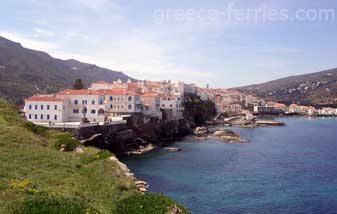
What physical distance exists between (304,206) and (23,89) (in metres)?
132

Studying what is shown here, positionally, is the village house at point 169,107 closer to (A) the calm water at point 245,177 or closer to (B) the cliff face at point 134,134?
(B) the cliff face at point 134,134

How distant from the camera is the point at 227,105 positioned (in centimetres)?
18400

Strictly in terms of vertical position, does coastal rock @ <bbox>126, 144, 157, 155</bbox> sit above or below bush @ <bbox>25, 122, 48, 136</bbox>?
below

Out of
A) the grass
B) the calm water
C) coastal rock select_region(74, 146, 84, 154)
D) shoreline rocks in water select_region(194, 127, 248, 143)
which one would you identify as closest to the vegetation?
shoreline rocks in water select_region(194, 127, 248, 143)

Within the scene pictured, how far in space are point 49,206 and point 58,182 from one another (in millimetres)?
6478

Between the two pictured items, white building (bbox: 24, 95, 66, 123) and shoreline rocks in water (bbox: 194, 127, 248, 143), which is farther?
shoreline rocks in water (bbox: 194, 127, 248, 143)

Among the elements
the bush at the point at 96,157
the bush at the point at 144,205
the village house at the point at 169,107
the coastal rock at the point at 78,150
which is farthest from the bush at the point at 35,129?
the village house at the point at 169,107

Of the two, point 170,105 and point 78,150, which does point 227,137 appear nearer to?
point 170,105

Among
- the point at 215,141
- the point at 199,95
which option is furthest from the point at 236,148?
the point at 199,95

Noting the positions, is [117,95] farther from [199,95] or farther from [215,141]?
[199,95]

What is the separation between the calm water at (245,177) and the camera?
31859mm

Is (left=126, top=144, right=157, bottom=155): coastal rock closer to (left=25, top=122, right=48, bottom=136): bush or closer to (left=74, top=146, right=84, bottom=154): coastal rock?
(left=25, top=122, right=48, bottom=136): bush

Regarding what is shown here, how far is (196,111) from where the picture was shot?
121750 mm

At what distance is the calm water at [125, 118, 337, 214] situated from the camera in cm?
3186
